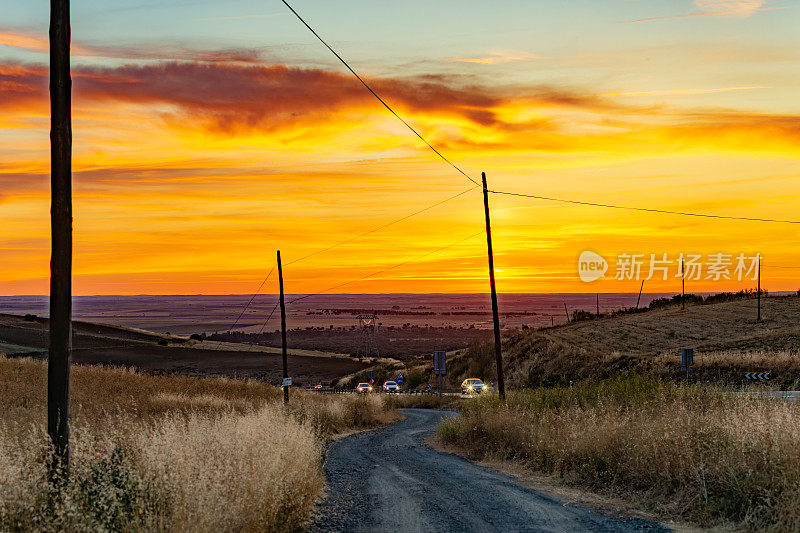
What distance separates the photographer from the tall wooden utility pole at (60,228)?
1047cm

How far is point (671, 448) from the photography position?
46.6 feet

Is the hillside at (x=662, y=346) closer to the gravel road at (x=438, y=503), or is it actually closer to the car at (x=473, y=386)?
the car at (x=473, y=386)

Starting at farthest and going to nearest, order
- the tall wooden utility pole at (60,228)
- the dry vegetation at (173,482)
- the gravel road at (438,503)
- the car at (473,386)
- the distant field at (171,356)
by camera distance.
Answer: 1. the distant field at (171,356)
2. the car at (473,386)
3. the gravel road at (438,503)
4. the tall wooden utility pole at (60,228)
5. the dry vegetation at (173,482)

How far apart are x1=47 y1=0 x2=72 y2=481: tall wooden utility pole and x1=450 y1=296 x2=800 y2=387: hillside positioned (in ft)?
140

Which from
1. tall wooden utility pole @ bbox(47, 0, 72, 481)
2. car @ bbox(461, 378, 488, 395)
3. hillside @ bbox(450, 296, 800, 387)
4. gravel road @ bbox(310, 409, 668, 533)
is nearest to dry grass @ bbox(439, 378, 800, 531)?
gravel road @ bbox(310, 409, 668, 533)

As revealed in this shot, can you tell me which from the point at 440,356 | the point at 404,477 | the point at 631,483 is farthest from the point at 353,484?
the point at 440,356

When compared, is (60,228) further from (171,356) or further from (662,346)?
(171,356)

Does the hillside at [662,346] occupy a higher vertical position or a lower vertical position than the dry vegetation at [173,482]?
lower

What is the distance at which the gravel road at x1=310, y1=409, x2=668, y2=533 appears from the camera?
12258 millimetres

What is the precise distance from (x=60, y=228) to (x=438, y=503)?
860cm

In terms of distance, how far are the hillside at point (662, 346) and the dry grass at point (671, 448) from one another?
2830cm

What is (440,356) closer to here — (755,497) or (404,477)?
(404,477)

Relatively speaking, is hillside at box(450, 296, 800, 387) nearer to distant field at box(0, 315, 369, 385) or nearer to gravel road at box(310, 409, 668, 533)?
distant field at box(0, 315, 369, 385)

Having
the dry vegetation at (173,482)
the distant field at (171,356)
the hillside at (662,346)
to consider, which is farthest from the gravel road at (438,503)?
the distant field at (171,356)
